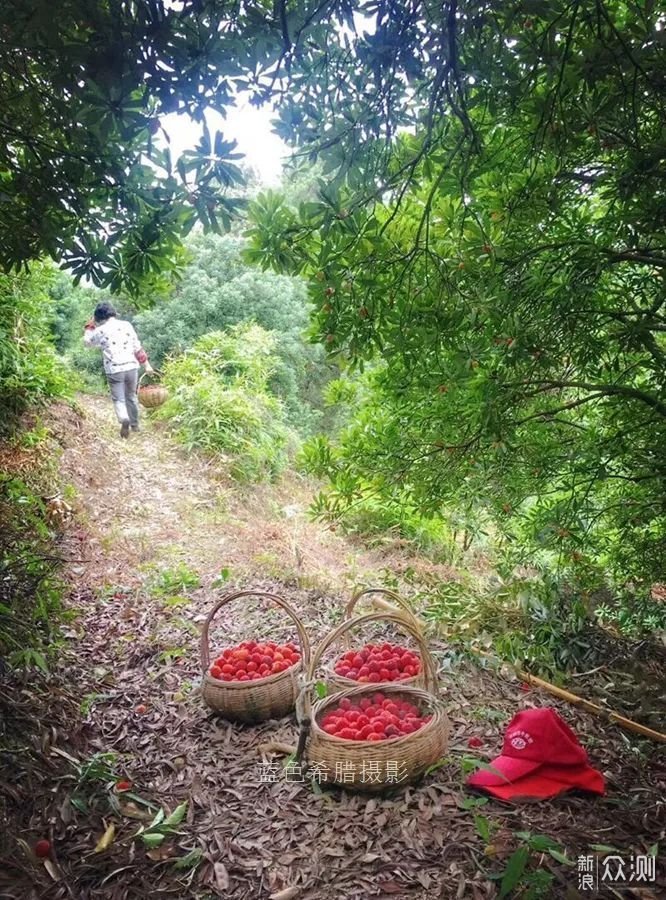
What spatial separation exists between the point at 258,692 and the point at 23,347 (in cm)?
356

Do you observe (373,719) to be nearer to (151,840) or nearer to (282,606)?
(282,606)

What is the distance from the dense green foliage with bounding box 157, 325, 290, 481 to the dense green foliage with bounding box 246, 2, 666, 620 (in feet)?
13.7

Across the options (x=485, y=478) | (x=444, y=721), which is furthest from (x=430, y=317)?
(x=444, y=721)

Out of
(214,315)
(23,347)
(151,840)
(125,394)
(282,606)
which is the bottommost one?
(151,840)

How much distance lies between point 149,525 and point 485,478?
3561 millimetres

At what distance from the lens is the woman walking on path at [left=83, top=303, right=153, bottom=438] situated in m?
Result: 6.11

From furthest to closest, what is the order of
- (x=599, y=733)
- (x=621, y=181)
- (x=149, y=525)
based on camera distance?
(x=149, y=525) < (x=599, y=733) < (x=621, y=181)

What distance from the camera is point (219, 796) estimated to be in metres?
2.27

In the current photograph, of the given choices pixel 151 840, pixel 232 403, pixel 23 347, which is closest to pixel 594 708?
pixel 151 840

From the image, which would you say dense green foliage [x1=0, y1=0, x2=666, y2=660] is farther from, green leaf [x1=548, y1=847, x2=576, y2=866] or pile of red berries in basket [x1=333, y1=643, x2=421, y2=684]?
green leaf [x1=548, y1=847, x2=576, y2=866]

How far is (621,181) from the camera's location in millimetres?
1479

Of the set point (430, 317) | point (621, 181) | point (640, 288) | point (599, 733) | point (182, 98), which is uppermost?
point (182, 98)

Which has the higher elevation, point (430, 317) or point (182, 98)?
point (182, 98)

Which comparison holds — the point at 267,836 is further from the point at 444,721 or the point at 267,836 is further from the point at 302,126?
the point at 302,126
